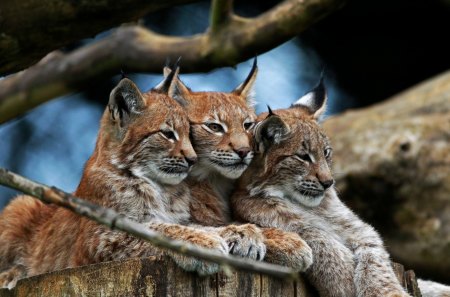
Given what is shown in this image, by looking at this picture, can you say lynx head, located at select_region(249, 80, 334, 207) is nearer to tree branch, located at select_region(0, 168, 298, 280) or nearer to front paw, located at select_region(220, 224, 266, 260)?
front paw, located at select_region(220, 224, 266, 260)

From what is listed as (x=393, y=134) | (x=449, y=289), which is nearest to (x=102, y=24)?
(x=449, y=289)

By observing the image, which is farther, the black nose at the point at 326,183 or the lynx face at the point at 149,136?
the black nose at the point at 326,183

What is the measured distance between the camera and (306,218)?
24.3 ft

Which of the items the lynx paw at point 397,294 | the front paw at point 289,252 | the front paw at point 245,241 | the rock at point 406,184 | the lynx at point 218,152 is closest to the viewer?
the front paw at point 245,241

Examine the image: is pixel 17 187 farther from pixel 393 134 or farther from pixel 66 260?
pixel 393 134

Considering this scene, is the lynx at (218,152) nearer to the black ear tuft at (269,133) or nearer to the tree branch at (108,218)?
the black ear tuft at (269,133)

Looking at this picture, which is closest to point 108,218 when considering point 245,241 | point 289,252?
point 245,241

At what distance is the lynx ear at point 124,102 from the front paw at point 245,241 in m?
1.31

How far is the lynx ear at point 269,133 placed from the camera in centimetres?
746

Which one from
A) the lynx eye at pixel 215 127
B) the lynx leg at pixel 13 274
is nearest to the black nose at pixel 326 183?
the lynx eye at pixel 215 127

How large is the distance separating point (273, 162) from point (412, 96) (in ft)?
16.2

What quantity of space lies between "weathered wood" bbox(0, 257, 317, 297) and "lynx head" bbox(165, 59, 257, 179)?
141 centimetres

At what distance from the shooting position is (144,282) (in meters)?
5.92

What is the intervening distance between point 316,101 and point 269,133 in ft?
3.51
